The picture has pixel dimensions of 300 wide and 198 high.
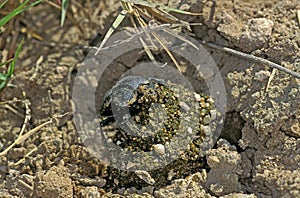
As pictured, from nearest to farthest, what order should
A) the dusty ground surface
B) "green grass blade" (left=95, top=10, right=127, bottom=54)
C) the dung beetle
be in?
the dusty ground surface → the dung beetle → "green grass blade" (left=95, top=10, right=127, bottom=54)

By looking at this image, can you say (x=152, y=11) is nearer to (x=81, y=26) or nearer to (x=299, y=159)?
(x=81, y=26)

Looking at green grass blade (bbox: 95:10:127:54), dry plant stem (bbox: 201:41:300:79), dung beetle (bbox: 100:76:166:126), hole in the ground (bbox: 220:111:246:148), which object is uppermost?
green grass blade (bbox: 95:10:127:54)

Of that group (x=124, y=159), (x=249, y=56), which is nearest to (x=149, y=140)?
(x=124, y=159)

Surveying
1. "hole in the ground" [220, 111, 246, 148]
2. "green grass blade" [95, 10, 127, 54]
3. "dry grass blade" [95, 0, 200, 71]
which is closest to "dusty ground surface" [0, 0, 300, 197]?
"hole in the ground" [220, 111, 246, 148]

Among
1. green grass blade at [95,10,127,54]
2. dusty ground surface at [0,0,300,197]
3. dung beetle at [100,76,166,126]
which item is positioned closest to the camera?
dusty ground surface at [0,0,300,197]

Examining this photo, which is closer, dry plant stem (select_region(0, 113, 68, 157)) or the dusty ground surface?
the dusty ground surface

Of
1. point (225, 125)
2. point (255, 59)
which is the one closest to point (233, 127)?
point (225, 125)

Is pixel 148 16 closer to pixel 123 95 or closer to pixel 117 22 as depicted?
pixel 117 22

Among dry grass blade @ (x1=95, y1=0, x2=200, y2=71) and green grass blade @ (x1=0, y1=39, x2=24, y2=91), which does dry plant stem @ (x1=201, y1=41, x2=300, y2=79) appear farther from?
green grass blade @ (x1=0, y1=39, x2=24, y2=91)

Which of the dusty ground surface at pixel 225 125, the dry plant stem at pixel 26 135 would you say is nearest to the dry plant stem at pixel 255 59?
the dusty ground surface at pixel 225 125

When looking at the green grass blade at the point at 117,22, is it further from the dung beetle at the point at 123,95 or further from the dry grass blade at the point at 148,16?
the dung beetle at the point at 123,95
